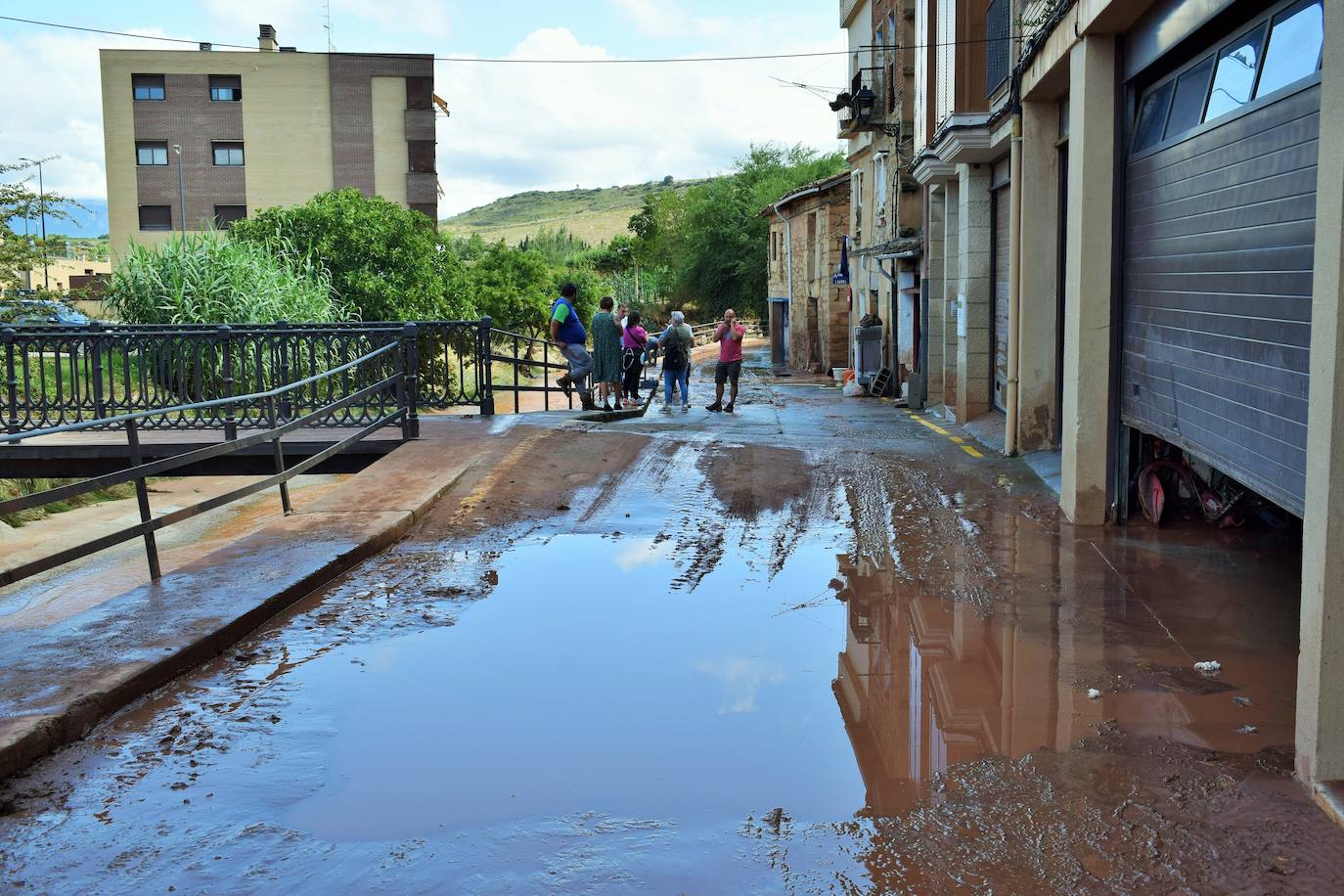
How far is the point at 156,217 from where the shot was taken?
54281 mm

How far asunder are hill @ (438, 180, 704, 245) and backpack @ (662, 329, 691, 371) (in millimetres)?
119920

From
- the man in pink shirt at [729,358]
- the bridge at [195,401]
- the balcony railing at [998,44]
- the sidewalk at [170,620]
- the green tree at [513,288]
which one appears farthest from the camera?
the green tree at [513,288]

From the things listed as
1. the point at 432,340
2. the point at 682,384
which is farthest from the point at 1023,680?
the point at 682,384

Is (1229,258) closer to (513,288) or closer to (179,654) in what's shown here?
(179,654)

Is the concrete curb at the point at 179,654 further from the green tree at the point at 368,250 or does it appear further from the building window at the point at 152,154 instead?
the building window at the point at 152,154

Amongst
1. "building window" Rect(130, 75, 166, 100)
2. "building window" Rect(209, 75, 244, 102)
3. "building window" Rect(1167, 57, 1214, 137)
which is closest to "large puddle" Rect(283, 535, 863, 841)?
"building window" Rect(1167, 57, 1214, 137)

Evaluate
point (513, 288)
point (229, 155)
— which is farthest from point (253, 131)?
point (513, 288)

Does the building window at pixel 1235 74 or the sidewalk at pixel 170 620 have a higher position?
the building window at pixel 1235 74

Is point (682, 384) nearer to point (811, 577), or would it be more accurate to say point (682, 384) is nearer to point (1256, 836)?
point (811, 577)

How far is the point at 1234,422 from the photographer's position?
6.74 m

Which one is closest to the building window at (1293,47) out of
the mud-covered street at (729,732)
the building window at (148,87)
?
the mud-covered street at (729,732)

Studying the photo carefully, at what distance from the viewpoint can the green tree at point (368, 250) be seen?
3131cm

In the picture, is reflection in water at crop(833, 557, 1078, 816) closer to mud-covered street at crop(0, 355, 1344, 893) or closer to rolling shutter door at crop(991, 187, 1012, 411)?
mud-covered street at crop(0, 355, 1344, 893)

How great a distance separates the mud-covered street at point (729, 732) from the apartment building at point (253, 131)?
49.0 m
